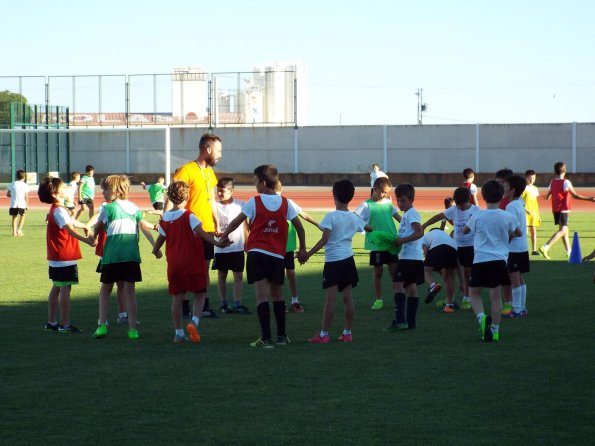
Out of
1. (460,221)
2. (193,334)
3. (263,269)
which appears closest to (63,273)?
(193,334)

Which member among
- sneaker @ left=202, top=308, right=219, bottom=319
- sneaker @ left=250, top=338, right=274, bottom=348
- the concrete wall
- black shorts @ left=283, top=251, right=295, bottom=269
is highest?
the concrete wall

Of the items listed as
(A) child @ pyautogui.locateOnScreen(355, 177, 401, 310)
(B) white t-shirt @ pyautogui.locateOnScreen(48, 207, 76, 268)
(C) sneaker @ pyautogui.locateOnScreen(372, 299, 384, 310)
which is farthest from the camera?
(C) sneaker @ pyautogui.locateOnScreen(372, 299, 384, 310)

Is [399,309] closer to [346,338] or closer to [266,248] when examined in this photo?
[346,338]

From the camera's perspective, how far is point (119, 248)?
975 centimetres

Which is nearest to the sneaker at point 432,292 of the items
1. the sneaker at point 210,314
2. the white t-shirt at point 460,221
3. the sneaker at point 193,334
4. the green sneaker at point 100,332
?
the white t-shirt at point 460,221

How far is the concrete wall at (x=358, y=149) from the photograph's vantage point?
202 feet

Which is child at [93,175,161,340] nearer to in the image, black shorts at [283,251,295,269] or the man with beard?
the man with beard

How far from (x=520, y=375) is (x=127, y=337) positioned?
4011mm

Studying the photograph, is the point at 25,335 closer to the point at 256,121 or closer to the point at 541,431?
the point at 541,431

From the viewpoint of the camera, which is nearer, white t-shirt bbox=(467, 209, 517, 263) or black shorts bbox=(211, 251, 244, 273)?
white t-shirt bbox=(467, 209, 517, 263)

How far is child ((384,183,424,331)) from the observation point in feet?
33.5

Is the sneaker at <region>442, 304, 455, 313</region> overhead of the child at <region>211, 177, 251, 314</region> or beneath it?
beneath

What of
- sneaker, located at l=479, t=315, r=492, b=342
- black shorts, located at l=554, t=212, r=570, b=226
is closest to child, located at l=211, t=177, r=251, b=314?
sneaker, located at l=479, t=315, r=492, b=342

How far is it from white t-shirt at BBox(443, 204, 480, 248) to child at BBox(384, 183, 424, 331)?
1.62 m
